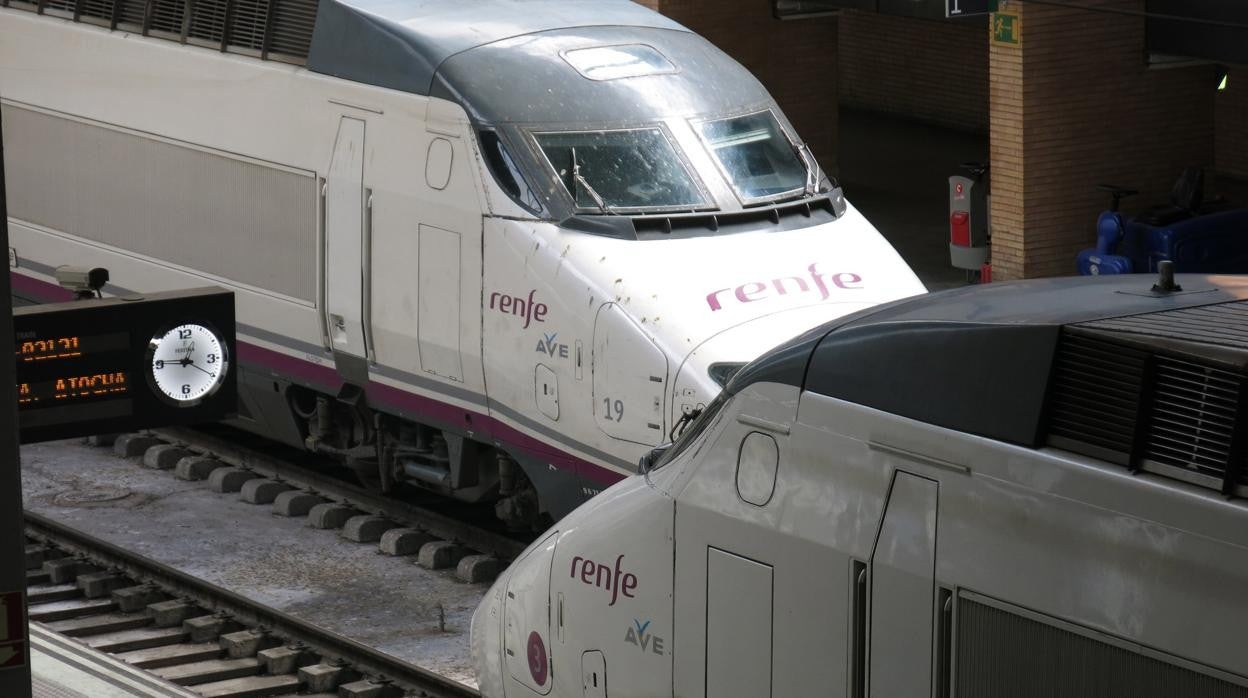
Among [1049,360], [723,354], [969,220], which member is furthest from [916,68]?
[1049,360]

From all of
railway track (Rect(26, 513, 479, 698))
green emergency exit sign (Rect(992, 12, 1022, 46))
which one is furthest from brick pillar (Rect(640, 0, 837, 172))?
railway track (Rect(26, 513, 479, 698))

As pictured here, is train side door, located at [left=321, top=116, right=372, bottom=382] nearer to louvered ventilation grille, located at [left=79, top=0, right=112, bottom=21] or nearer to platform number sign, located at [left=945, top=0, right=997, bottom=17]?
louvered ventilation grille, located at [left=79, top=0, right=112, bottom=21]

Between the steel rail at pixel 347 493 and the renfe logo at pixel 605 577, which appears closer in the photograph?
the renfe logo at pixel 605 577

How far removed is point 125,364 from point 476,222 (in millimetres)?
3348

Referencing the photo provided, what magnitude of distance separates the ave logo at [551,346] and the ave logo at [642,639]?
14.8 ft

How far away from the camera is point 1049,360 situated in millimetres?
5824

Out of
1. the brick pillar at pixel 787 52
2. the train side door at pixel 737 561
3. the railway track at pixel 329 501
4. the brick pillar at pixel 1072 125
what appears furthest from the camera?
the brick pillar at pixel 787 52

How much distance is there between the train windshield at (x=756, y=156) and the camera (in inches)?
494

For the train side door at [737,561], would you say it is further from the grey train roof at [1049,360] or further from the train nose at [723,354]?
the train nose at [723,354]

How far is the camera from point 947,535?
19.7 ft

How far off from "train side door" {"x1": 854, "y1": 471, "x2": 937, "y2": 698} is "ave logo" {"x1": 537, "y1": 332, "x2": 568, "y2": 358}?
560cm

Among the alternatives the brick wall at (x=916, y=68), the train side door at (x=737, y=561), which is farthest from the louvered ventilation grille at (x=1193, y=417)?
the brick wall at (x=916, y=68)

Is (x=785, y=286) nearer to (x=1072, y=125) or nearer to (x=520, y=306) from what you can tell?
(x=520, y=306)

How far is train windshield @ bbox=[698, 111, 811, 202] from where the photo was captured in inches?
494
